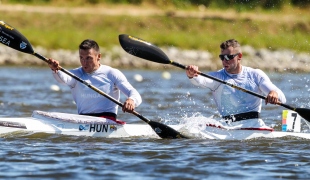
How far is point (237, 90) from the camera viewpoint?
10.8m

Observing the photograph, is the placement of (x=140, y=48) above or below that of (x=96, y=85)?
above

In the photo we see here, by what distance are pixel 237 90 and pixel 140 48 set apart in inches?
64.3

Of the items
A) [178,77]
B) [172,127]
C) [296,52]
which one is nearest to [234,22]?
[296,52]

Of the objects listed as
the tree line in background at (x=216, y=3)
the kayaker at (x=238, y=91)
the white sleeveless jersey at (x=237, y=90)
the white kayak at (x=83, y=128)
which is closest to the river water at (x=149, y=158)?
the white kayak at (x=83, y=128)

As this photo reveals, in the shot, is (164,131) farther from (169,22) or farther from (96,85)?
(169,22)

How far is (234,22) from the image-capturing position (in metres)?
38.0

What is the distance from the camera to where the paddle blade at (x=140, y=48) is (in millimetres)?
11289

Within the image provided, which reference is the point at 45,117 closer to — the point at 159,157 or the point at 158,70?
the point at 159,157

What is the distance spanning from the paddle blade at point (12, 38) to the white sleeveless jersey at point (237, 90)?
2718mm

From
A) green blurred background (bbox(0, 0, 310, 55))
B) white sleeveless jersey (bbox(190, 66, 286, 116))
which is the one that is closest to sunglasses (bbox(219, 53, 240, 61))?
white sleeveless jersey (bbox(190, 66, 286, 116))

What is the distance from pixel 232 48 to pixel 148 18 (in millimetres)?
27830

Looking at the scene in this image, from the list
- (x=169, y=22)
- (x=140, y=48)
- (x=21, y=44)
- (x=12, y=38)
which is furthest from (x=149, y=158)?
(x=169, y=22)

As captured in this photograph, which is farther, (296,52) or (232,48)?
(296,52)

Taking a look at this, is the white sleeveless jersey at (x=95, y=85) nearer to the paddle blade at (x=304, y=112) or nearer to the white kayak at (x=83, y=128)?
the white kayak at (x=83, y=128)
